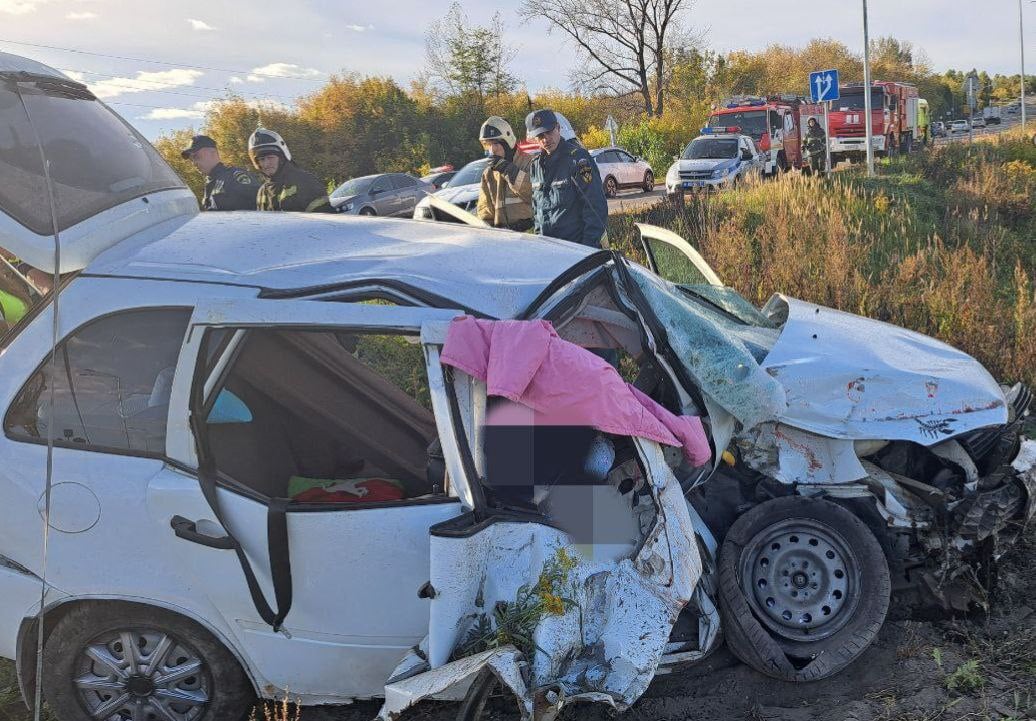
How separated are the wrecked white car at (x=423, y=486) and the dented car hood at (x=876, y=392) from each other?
1cm

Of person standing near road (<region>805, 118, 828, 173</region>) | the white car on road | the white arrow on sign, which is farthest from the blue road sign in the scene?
person standing near road (<region>805, 118, 828, 173</region>)

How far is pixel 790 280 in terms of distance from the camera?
285 inches

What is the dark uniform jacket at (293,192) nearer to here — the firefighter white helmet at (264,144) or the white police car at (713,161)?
the firefighter white helmet at (264,144)

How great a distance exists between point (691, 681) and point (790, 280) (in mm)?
4920

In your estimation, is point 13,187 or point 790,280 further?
point 790,280

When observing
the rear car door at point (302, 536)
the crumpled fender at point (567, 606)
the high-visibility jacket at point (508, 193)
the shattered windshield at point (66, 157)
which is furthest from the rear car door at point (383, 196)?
the crumpled fender at point (567, 606)

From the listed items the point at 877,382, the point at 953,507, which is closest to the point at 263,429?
the point at 877,382

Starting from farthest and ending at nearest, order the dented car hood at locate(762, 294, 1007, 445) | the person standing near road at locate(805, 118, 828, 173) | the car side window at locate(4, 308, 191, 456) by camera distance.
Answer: the person standing near road at locate(805, 118, 828, 173) < the dented car hood at locate(762, 294, 1007, 445) < the car side window at locate(4, 308, 191, 456)

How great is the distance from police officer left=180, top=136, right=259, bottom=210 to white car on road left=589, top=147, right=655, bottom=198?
17452mm

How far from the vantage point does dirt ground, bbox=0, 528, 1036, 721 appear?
2.82 metres

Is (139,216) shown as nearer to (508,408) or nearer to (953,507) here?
(508,408)

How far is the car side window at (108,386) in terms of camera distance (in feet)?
8.86

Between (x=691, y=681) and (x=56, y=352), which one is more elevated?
(x=56, y=352)

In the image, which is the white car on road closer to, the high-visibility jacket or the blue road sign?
the blue road sign
